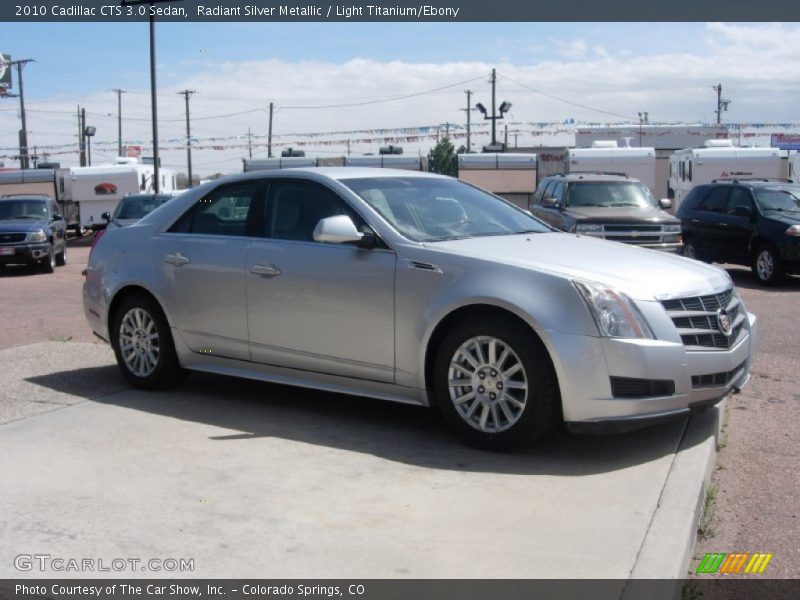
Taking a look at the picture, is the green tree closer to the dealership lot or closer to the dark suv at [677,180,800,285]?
the dark suv at [677,180,800,285]

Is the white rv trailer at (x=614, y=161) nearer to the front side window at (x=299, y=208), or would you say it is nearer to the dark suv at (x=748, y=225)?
the dark suv at (x=748, y=225)

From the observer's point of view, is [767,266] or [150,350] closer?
[150,350]

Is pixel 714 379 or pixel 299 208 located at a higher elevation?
pixel 299 208

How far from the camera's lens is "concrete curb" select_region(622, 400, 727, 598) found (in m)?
3.87

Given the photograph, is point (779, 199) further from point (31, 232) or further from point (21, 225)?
point (21, 225)

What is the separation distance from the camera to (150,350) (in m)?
7.21

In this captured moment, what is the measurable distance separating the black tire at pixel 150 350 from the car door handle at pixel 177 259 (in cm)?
37

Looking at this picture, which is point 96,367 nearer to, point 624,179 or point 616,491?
point 616,491

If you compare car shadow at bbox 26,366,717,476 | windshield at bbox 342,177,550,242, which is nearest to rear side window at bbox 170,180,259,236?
windshield at bbox 342,177,550,242

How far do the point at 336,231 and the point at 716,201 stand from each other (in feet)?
42.5

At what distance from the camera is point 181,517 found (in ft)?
→ 14.9

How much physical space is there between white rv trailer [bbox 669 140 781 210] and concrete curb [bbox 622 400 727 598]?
72.5 ft

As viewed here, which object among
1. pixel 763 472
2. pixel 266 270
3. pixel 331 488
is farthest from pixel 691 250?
pixel 331 488

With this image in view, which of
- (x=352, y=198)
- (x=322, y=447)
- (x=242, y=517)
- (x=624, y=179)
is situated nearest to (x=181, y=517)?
(x=242, y=517)
